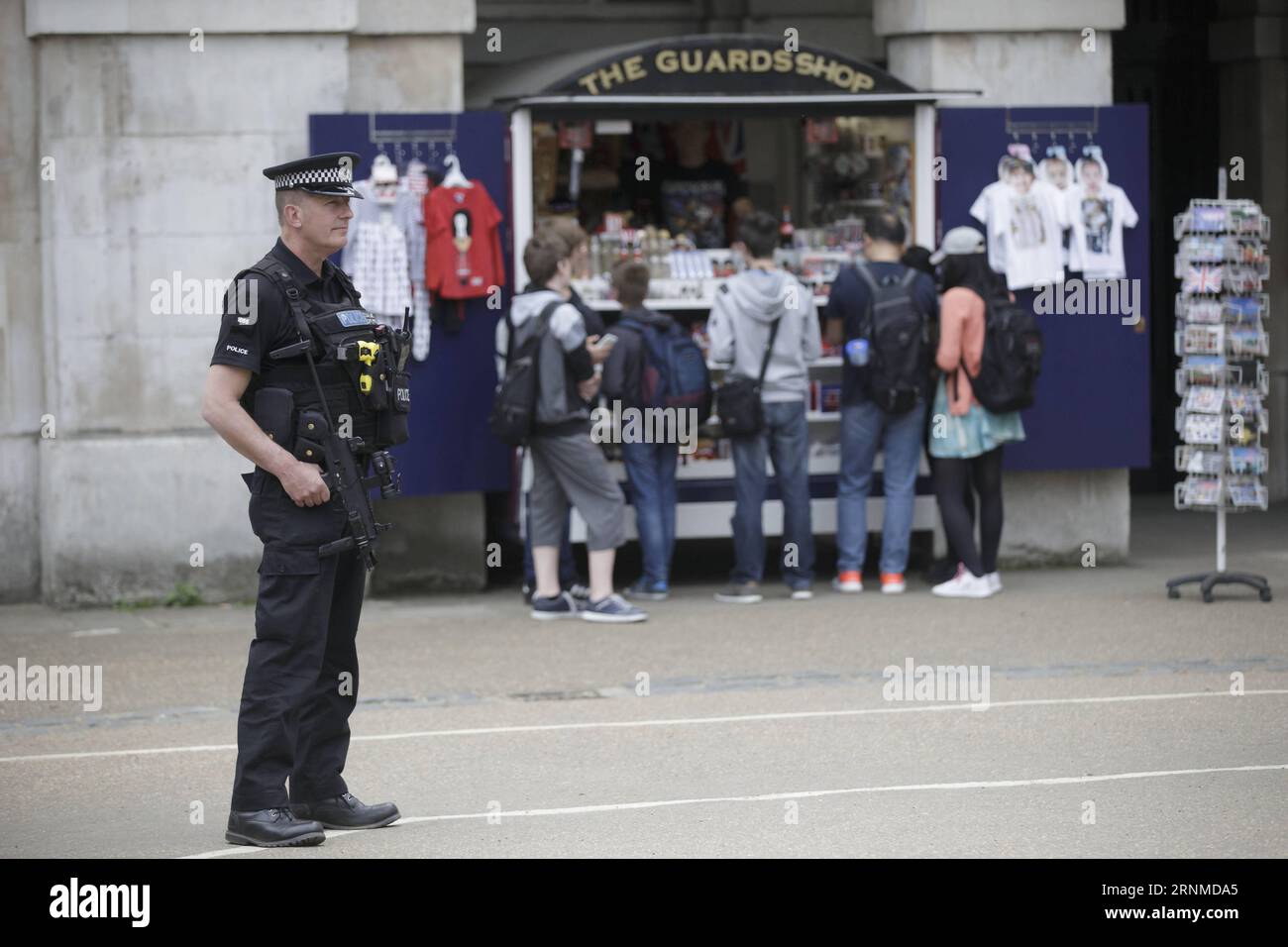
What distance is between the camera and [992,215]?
12.2m

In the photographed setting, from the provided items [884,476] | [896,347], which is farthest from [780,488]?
[896,347]

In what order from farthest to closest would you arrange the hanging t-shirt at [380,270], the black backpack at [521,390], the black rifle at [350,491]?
the hanging t-shirt at [380,270] < the black backpack at [521,390] < the black rifle at [350,491]

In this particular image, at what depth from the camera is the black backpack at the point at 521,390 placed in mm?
10664

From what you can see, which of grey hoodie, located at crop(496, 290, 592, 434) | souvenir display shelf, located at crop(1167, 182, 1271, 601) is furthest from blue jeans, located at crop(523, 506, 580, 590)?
souvenir display shelf, located at crop(1167, 182, 1271, 601)

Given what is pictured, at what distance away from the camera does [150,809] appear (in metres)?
7.13

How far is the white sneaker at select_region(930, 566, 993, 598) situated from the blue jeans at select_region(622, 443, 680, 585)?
5.17ft

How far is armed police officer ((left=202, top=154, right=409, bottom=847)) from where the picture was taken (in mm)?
6316

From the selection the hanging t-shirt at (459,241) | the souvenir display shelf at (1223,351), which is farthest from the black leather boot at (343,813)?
the souvenir display shelf at (1223,351)

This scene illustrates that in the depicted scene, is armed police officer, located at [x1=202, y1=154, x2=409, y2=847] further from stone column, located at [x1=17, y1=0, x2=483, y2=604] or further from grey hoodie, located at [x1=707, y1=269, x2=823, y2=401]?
stone column, located at [x1=17, y1=0, x2=483, y2=604]

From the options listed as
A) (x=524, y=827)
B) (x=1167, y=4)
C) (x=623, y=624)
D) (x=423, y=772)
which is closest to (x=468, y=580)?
(x=623, y=624)

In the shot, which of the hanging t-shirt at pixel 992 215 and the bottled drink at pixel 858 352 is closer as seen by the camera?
the bottled drink at pixel 858 352

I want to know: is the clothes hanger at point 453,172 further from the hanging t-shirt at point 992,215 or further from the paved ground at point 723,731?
the hanging t-shirt at point 992,215

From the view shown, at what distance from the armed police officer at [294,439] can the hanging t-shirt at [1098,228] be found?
669 cm

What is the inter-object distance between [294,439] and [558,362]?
4408 mm
